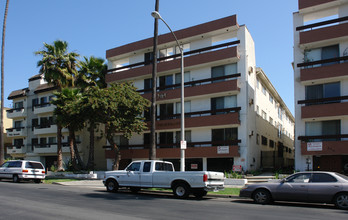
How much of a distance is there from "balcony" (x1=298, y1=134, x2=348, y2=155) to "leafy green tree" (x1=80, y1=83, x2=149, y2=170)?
13.4 metres

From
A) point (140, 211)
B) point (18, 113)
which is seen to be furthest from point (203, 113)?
point (18, 113)

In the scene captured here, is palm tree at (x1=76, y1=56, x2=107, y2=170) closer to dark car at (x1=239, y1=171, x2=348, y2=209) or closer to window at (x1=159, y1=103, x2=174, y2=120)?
window at (x1=159, y1=103, x2=174, y2=120)

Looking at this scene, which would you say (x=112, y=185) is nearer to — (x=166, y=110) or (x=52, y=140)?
(x=166, y=110)

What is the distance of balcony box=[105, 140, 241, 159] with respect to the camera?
90.5ft

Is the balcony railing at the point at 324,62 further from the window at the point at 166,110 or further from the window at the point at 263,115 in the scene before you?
the window at the point at 166,110

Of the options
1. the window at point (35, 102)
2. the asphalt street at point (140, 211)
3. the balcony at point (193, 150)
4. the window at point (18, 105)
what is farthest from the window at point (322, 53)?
the window at point (18, 105)

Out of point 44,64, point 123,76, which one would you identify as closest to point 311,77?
point 123,76

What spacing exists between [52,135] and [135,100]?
19817 millimetres

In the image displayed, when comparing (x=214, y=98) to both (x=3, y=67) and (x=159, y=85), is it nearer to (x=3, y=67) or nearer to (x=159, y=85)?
(x=159, y=85)

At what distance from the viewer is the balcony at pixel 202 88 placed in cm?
2794

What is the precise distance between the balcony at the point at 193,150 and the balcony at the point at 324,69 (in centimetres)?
740

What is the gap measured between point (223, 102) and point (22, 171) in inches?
660

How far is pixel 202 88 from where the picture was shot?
2941 cm

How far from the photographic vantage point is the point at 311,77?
24609mm
